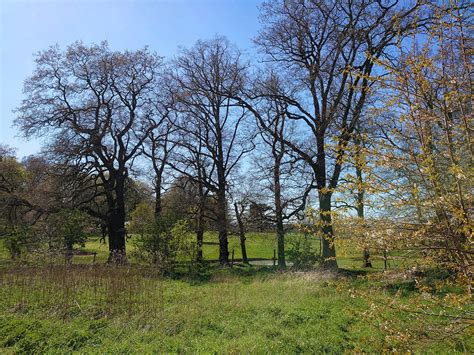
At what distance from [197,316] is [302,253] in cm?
1183

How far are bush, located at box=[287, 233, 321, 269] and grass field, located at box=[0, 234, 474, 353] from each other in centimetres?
698

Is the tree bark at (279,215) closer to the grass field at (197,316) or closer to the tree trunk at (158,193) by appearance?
the tree trunk at (158,193)

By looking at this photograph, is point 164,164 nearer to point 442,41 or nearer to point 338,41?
point 338,41

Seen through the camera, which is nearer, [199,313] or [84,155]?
[199,313]

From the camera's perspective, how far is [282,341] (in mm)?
6383

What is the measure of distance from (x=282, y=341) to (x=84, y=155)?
1902 centimetres

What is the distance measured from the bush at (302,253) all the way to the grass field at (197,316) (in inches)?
275

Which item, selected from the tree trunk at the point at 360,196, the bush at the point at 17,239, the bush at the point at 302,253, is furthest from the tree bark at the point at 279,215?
the tree trunk at the point at 360,196

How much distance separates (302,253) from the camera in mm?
18797

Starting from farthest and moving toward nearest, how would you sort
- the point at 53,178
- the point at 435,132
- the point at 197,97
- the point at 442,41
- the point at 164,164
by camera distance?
the point at 164,164
the point at 197,97
the point at 53,178
the point at 435,132
the point at 442,41

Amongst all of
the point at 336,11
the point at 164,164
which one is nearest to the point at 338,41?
the point at 336,11

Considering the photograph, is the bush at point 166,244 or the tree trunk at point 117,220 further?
the tree trunk at point 117,220

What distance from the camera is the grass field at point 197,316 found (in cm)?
334

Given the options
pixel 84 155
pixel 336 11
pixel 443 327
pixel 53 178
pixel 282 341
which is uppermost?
pixel 336 11
